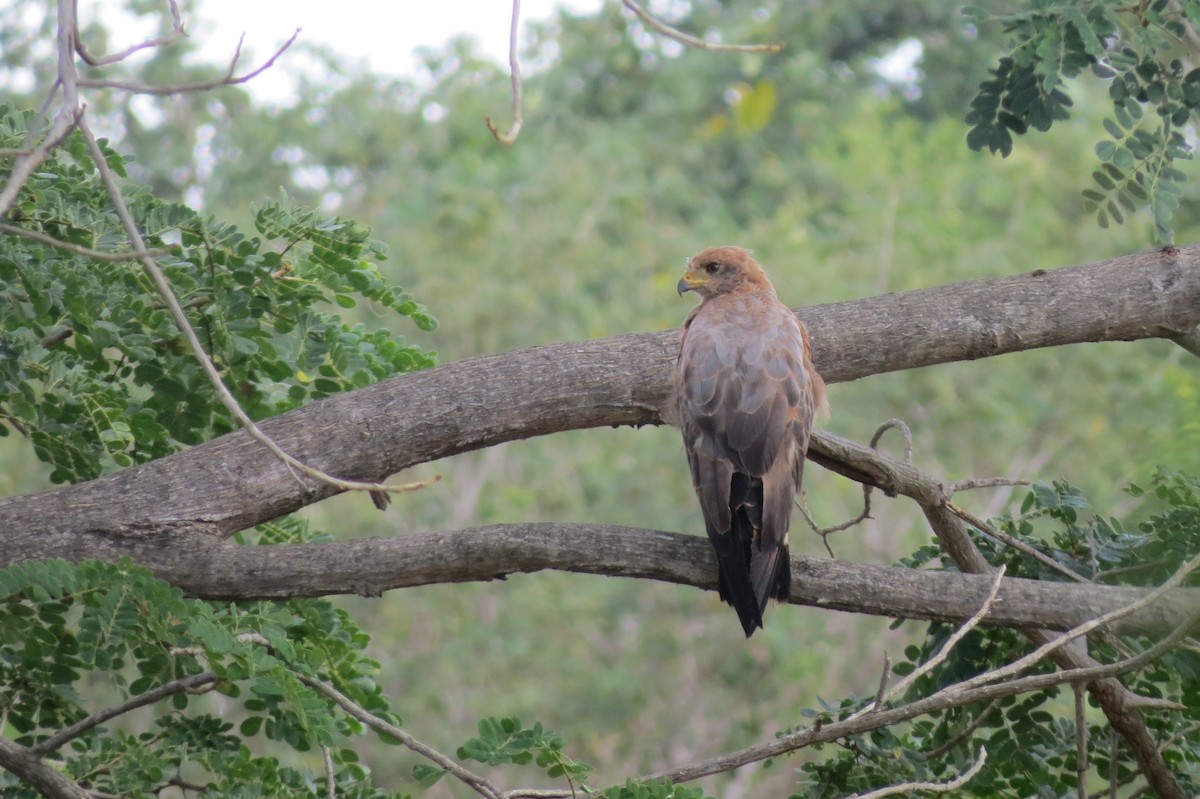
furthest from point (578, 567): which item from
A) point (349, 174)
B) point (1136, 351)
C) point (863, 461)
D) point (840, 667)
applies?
point (349, 174)

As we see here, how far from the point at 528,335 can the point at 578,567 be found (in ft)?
30.3

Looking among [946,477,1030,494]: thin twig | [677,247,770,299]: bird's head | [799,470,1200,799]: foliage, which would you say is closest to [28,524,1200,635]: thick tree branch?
[946,477,1030,494]: thin twig

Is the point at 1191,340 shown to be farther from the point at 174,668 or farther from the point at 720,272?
the point at 174,668

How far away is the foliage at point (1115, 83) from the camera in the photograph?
12.6ft

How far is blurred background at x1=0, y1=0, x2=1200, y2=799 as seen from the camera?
11.4 m

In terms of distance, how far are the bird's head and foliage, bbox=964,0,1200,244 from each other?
91 cm

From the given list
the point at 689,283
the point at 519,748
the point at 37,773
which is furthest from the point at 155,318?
the point at 689,283

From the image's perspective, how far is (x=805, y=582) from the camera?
122 inches

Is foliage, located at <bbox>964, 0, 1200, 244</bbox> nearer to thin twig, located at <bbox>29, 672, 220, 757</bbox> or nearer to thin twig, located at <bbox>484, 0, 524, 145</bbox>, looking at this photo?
thin twig, located at <bbox>484, 0, 524, 145</bbox>

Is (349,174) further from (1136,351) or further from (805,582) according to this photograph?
(805,582)

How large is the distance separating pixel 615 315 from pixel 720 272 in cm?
772

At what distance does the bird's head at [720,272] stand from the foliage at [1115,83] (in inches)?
35.6

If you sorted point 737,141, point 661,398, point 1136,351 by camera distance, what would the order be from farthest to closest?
point 737,141 < point 1136,351 < point 661,398

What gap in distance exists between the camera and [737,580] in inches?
127
